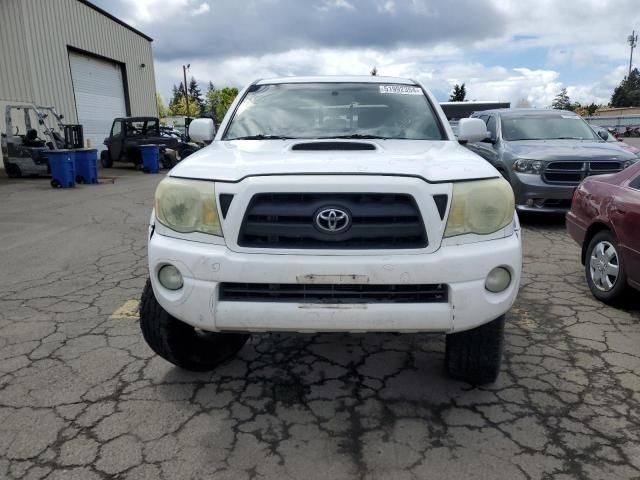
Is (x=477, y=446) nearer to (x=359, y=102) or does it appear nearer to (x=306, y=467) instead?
(x=306, y=467)

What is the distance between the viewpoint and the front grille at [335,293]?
7.86 feet

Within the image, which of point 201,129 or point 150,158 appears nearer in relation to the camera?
point 201,129

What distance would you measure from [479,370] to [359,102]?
2129 millimetres

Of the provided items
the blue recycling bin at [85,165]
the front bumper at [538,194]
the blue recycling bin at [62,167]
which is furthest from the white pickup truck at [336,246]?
the blue recycling bin at [85,165]

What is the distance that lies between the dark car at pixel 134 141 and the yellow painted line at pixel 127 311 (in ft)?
51.5

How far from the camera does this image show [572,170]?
7.34 metres

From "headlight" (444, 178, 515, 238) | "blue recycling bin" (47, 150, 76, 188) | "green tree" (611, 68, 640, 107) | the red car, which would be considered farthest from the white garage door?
"green tree" (611, 68, 640, 107)

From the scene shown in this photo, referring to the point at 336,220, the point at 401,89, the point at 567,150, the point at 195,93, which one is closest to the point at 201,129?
the point at 401,89

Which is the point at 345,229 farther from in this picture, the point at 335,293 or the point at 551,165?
the point at 551,165

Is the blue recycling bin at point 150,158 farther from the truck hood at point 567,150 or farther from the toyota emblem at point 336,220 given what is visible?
the toyota emblem at point 336,220

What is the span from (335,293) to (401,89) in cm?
229

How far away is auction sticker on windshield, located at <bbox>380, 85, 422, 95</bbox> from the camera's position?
4039mm

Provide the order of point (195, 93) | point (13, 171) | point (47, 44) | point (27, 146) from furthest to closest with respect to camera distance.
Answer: point (195, 93) → point (47, 44) → point (13, 171) → point (27, 146)

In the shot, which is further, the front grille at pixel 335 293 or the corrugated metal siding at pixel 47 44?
→ the corrugated metal siding at pixel 47 44
